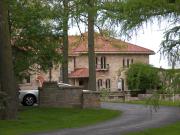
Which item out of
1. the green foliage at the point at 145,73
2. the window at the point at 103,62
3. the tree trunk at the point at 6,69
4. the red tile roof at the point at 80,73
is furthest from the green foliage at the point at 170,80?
the window at the point at 103,62

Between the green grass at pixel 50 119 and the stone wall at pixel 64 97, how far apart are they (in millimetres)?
1428

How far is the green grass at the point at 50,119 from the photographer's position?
2298 centimetres

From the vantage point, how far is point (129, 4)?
11.6 m

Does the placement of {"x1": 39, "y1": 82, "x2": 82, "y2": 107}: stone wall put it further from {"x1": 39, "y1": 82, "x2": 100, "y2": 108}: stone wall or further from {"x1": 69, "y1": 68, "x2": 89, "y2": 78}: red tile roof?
{"x1": 69, "y1": 68, "x2": 89, "y2": 78}: red tile roof

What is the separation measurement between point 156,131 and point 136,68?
923 centimetres

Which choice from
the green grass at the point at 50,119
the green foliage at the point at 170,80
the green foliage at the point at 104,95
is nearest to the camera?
the green foliage at the point at 170,80

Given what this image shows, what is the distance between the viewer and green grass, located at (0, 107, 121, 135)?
2298 cm

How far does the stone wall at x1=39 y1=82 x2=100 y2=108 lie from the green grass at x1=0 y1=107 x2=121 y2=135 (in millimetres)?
1428

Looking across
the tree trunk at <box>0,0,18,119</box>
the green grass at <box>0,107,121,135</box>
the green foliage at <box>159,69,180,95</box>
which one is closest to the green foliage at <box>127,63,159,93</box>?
the green foliage at <box>159,69,180,95</box>

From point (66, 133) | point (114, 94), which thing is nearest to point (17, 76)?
point (66, 133)

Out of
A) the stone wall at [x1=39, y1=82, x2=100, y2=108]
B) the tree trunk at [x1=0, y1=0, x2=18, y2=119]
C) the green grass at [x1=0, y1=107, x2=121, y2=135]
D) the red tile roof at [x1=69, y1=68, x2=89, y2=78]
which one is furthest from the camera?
the red tile roof at [x1=69, y1=68, x2=89, y2=78]

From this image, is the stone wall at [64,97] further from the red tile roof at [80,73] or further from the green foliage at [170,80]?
the red tile roof at [80,73]

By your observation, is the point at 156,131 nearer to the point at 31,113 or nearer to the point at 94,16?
the point at 94,16

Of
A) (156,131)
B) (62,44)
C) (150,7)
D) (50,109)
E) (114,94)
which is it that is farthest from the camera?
(114,94)
